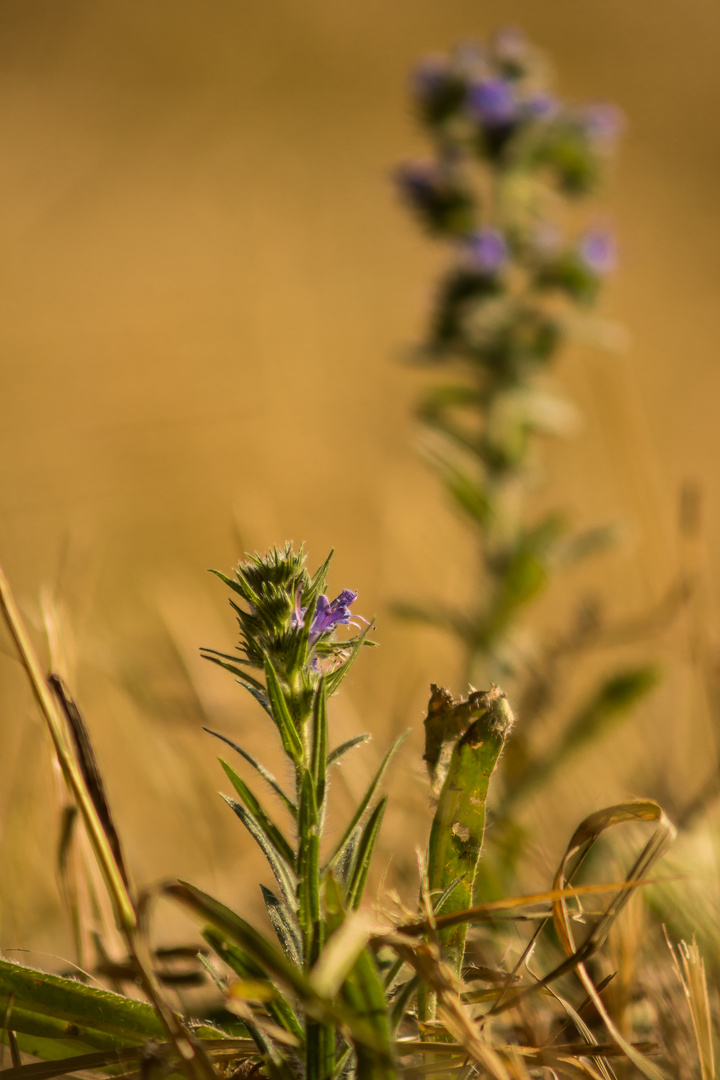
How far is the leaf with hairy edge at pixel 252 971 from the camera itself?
0.52 m

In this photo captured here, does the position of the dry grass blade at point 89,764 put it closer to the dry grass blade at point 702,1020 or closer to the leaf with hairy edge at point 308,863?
the leaf with hairy edge at point 308,863

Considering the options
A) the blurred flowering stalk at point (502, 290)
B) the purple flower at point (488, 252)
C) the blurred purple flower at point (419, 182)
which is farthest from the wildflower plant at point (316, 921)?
the blurred purple flower at point (419, 182)

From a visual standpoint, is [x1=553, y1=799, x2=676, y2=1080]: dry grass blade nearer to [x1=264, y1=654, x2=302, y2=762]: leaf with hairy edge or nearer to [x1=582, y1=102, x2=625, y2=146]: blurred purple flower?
[x1=264, y1=654, x2=302, y2=762]: leaf with hairy edge

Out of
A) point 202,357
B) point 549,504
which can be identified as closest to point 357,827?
point 549,504

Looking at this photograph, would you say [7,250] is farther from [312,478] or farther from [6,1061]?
[6,1061]

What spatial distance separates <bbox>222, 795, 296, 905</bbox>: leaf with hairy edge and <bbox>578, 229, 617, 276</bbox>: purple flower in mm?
1472

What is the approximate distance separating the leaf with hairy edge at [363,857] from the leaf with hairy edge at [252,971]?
0.21 ft

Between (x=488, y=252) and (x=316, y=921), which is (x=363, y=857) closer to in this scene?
(x=316, y=921)

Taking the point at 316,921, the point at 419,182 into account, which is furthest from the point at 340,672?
the point at 419,182

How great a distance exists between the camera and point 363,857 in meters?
0.54

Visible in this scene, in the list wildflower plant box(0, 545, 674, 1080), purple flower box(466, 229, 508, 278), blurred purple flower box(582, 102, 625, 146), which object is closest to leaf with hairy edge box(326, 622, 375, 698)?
wildflower plant box(0, 545, 674, 1080)

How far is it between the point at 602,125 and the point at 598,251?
0.28m

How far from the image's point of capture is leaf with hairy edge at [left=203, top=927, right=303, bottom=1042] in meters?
0.52

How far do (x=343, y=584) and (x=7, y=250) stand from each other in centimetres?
234
